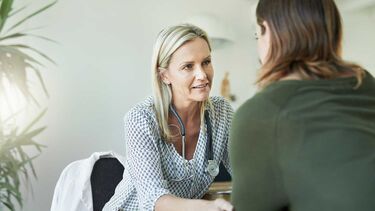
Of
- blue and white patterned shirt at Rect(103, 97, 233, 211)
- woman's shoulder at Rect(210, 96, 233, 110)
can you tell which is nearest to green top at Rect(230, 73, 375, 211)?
blue and white patterned shirt at Rect(103, 97, 233, 211)

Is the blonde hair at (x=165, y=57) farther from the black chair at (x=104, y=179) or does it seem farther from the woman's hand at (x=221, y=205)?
the black chair at (x=104, y=179)

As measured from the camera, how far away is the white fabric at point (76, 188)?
206cm

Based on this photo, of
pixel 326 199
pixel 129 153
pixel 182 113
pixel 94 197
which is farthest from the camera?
pixel 94 197

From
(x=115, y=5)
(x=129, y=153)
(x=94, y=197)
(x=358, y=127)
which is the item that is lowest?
(x=94, y=197)

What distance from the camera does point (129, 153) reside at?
65.1 inches

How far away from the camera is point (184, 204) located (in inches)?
55.5

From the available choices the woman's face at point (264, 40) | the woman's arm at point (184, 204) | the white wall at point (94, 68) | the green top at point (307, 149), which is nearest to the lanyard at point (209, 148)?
the woman's arm at point (184, 204)

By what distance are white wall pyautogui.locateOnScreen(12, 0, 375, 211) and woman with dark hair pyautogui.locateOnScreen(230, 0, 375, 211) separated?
81.8 inches

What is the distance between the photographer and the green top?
32.8 inches

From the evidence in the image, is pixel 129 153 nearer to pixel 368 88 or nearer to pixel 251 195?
pixel 251 195

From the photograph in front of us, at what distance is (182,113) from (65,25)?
4.52ft

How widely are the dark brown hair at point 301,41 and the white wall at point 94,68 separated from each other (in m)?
2.05

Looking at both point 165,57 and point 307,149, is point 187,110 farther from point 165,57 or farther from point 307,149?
point 307,149

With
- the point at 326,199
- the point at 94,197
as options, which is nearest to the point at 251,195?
the point at 326,199
